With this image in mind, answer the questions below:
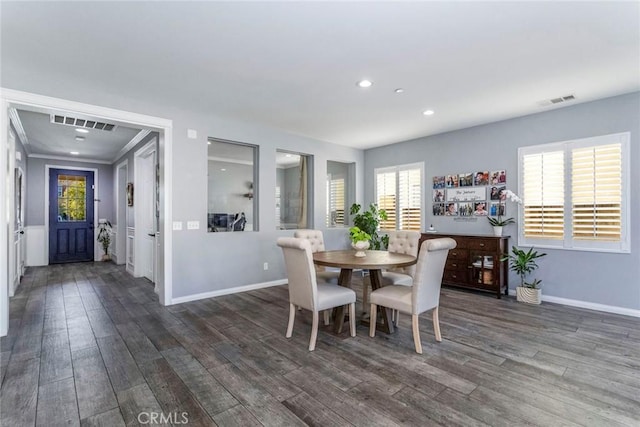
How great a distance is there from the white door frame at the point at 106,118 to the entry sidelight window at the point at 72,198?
13.9 ft

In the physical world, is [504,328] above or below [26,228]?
below

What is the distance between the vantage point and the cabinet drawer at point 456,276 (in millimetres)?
4848

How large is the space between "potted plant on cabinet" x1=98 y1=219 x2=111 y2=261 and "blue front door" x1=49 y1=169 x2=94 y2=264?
21 centimetres

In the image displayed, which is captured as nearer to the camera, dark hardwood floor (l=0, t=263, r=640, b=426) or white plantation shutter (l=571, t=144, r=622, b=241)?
dark hardwood floor (l=0, t=263, r=640, b=426)

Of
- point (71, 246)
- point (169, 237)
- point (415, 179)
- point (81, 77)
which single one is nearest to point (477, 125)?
point (415, 179)

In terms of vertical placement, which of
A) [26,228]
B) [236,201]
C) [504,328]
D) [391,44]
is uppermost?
[391,44]

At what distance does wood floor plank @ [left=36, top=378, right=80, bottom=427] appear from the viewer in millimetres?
1833

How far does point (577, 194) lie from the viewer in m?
4.06

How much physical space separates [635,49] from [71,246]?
10291 mm

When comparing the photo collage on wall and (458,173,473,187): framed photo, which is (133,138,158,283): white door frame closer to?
the photo collage on wall

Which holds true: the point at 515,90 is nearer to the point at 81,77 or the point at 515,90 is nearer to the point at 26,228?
the point at 81,77

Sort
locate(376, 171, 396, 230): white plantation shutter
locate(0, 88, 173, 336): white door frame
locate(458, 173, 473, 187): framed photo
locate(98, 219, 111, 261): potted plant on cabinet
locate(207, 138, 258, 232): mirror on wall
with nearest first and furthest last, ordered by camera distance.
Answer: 1. locate(0, 88, 173, 336): white door frame
2. locate(207, 138, 258, 232): mirror on wall
3. locate(458, 173, 473, 187): framed photo
4. locate(376, 171, 396, 230): white plantation shutter
5. locate(98, 219, 111, 261): potted plant on cabinet

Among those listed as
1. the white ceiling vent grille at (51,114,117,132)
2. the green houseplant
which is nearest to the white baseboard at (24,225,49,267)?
the white ceiling vent grille at (51,114,117,132)

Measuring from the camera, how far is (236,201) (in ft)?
16.5
